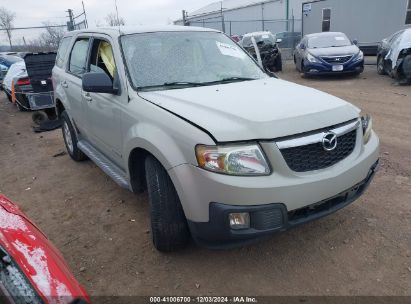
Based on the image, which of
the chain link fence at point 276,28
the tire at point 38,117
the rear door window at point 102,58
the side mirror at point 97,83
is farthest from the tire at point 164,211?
the chain link fence at point 276,28

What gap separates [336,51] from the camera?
471 inches

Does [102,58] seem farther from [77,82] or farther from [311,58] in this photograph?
[311,58]

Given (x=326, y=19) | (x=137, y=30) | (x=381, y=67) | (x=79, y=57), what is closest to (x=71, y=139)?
(x=79, y=57)

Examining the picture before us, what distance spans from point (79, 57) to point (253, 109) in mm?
2798

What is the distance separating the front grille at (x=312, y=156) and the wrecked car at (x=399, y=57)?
8.58 m

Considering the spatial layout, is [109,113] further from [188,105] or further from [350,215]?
[350,215]

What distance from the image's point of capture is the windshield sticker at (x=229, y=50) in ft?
12.9

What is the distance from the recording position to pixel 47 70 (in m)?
Result: 8.71

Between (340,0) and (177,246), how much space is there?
58.8ft

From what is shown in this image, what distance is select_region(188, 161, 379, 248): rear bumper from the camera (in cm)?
240

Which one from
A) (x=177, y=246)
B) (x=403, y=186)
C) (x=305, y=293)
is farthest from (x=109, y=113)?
(x=403, y=186)

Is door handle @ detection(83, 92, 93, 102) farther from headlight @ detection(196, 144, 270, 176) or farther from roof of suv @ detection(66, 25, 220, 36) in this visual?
headlight @ detection(196, 144, 270, 176)

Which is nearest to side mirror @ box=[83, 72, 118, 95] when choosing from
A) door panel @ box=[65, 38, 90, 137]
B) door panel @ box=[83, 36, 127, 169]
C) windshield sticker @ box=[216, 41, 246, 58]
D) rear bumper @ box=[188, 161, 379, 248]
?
door panel @ box=[83, 36, 127, 169]

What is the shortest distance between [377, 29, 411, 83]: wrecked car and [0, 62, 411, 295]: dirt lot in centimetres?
606
